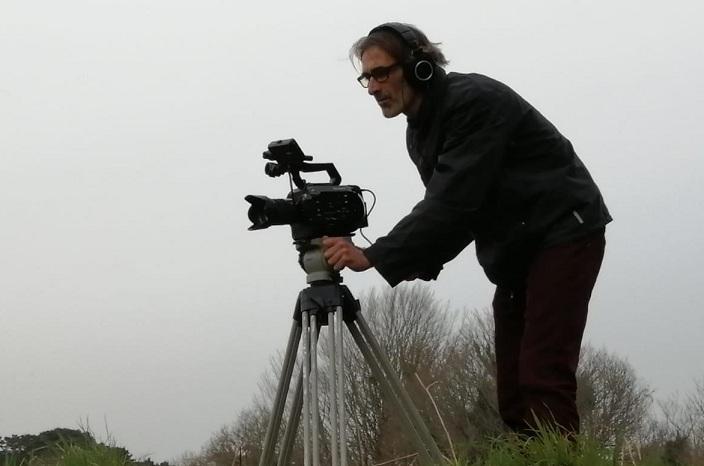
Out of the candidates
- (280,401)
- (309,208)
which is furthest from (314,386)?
(309,208)

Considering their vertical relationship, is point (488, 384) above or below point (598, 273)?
above

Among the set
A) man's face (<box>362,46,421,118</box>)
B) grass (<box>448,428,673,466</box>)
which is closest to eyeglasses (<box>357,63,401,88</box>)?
man's face (<box>362,46,421,118</box>)

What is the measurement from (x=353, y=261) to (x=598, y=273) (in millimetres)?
873

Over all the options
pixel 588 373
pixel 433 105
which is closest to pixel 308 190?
pixel 433 105

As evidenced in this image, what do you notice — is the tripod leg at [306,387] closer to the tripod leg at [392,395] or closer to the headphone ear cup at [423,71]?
the tripod leg at [392,395]

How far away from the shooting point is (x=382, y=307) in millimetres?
24672

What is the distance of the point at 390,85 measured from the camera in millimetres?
2902

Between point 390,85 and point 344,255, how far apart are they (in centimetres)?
65

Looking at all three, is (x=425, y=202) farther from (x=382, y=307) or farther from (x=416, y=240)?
(x=382, y=307)

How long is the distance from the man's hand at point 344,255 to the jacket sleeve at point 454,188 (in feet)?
0.10

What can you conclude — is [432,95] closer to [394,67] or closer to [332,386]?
[394,67]

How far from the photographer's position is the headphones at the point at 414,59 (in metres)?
2.84

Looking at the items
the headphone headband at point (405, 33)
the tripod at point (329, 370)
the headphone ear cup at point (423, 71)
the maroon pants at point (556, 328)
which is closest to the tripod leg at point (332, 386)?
the tripod at point (329, 370)

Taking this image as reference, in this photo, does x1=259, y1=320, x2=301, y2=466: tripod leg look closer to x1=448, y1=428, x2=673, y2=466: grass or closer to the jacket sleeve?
the jacket sleeve
